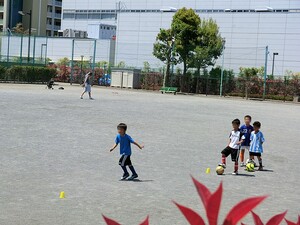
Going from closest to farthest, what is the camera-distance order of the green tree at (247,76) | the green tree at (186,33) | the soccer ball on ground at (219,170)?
the soccer ball on ground at (219,170) < the green tree at (247,76) < the green tree at (186,33)

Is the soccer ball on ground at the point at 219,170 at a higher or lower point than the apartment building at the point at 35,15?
lower

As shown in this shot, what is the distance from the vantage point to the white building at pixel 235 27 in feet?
199

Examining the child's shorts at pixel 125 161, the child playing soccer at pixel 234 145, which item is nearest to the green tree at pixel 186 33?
the child playing soccer at pixel 234 145

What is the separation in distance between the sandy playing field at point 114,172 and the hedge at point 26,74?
28719mm

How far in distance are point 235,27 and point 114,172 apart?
57.2 metres

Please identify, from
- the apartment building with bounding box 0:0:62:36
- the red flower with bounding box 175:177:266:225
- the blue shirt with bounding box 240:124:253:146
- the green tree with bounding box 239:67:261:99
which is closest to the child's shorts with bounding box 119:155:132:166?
the blue shirt with bounding box 240:124:253:146

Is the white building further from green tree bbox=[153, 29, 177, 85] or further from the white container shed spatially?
the white container shed

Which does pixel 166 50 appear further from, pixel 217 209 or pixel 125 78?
pixel 217 209

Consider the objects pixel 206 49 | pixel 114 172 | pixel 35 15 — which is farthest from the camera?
pixel 35 15

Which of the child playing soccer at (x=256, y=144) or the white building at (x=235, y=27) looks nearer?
the child playing soccer at (x=256, y=144)

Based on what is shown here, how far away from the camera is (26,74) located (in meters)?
49.7

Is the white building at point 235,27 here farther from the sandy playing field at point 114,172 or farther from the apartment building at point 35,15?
the sandy playing field at point 114,172

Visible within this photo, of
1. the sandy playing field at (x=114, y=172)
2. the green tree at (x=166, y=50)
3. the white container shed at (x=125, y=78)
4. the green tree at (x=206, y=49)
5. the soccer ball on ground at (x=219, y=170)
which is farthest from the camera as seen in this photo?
the white container shed at (x=125, y=78)

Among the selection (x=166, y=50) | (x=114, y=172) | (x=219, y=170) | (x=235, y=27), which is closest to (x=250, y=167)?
(x=219, y=170)
